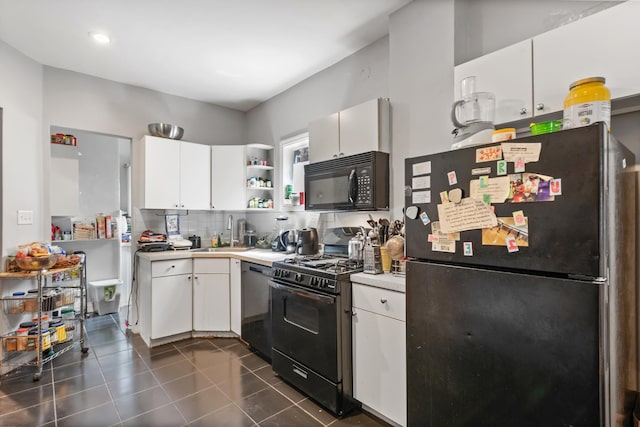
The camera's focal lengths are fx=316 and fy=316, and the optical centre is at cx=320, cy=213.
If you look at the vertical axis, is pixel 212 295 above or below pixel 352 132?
below

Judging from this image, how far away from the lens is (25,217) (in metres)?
2.83

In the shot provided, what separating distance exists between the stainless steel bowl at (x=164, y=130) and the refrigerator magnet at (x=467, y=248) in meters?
3.37

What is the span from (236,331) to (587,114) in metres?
3.19

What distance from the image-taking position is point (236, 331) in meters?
3.24

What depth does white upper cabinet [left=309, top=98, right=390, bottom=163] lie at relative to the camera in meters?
2.36

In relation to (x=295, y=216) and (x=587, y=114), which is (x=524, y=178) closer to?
(x=587, y=114)

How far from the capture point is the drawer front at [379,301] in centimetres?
176

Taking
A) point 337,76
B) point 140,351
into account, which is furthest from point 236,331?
point 337,76

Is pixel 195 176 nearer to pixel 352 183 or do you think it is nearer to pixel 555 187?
pixel 352 183

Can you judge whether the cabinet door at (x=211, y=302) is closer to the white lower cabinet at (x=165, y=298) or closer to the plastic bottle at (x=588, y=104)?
the white lower cabinet at (x=165, y=298)

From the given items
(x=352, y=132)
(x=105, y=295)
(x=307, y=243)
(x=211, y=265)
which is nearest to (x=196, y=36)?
(x=352, y=132)

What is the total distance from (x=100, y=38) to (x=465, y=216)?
10.2 ft

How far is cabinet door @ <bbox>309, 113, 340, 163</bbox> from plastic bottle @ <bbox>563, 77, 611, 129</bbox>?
1.67m

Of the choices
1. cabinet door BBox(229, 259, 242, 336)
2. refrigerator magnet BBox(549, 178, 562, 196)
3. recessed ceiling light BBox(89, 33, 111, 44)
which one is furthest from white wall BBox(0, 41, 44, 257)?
refrigerator magnet BBox(549, 178, 562, 196)
